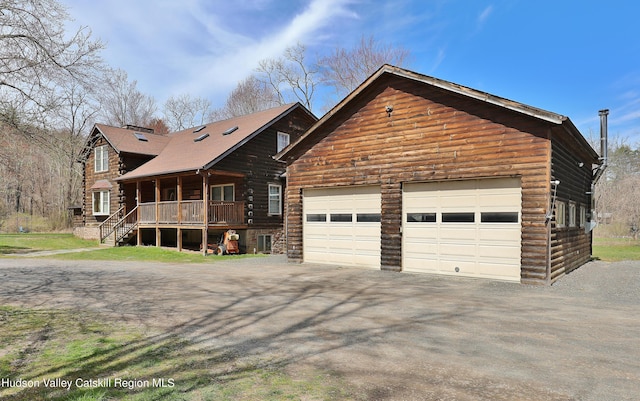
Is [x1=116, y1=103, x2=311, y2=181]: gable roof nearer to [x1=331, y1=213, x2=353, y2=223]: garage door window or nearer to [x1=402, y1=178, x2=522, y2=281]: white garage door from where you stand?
[x1=331, y1=213, x2=353, y2=223]: garage door window

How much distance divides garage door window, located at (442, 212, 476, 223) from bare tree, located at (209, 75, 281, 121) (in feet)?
111

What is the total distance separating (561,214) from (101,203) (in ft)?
88.8

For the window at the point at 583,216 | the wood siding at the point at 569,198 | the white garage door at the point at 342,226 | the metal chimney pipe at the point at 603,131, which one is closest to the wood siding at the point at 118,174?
the white garage door at the point at 342,226

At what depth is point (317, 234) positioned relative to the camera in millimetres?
15414

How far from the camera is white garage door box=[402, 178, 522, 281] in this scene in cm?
1120

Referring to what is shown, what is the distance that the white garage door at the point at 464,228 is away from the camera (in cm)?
1120

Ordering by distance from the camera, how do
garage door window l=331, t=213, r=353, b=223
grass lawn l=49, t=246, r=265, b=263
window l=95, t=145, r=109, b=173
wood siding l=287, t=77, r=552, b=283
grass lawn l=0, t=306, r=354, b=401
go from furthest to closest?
window l=95, t=145, r=109, b=173
grass lawn l=49, t=246, r=265, b=263
garage door window l=331, t=213, r=353, b=223
wood siding l=287, t=77, r=552, b=283
grass lawn l=0, t=306, r=354, b=401

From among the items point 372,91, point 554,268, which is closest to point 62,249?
point 372,91

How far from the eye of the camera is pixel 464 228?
471 inches

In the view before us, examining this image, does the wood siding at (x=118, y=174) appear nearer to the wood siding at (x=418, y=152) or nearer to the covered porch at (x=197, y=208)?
the covered porch at (x=197, y=208)

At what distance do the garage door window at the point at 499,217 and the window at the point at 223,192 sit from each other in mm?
13986

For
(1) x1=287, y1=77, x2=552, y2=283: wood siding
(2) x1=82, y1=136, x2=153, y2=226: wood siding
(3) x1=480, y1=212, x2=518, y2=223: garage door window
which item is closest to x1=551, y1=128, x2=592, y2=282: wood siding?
(1) x1=287, y1=77, x2=552, y2=283: wood siding

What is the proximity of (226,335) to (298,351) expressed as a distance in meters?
1.33

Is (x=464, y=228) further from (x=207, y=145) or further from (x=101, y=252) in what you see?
(x=101, y=252)
